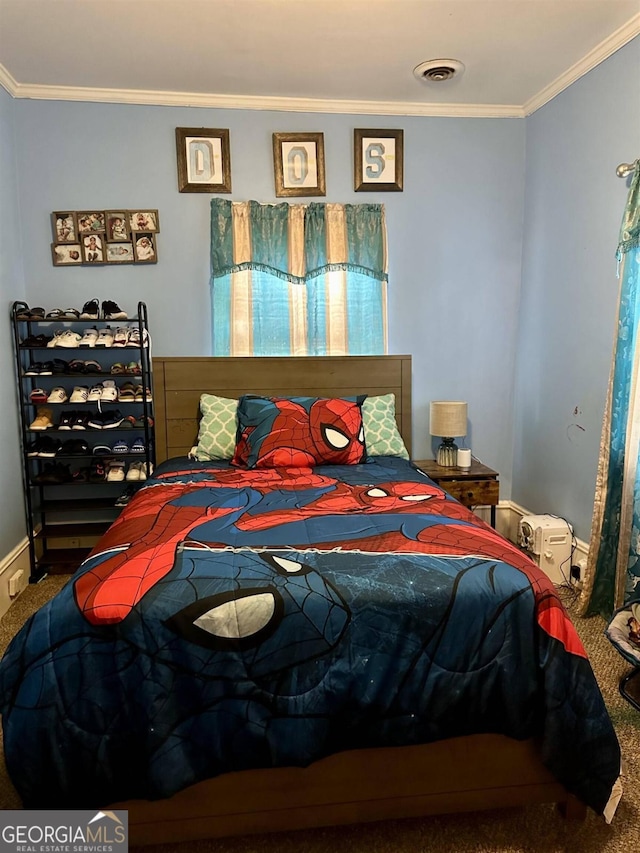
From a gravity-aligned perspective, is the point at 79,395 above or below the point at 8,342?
below

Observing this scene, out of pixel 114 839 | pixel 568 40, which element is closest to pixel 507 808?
pixel 114 839

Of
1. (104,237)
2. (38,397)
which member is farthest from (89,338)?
(104,237)

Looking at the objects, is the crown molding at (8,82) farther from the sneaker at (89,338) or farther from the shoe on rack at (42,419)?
the shoe on rack at (42,419)

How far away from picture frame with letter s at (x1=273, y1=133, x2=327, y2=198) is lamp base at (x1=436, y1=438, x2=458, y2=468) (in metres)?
1.71

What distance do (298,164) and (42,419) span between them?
210cm

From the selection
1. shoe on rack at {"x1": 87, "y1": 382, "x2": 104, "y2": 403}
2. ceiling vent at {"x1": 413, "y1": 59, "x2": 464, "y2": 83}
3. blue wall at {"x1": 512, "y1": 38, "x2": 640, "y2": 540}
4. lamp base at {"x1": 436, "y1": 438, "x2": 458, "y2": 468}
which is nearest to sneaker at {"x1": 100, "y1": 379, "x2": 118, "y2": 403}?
shoe on rack at {"x1": 87, "y1": 382, "x2": 104, "y2": 403}

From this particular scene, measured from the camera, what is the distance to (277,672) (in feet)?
A: 5.06

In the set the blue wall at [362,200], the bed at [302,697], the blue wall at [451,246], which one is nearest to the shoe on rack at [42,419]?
the blue wall at [451,246]

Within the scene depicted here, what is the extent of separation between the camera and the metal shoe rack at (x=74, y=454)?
129 inches

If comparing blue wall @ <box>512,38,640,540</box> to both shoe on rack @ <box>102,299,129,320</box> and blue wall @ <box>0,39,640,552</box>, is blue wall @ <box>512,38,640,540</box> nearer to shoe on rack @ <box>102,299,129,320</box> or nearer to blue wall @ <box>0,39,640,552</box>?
blue wall @ <box>0,39,640,552</box>

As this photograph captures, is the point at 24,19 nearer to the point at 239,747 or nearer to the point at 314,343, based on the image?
the point at 314,343

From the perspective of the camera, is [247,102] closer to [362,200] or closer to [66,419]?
[362,200]

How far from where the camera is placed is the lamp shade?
3.56 m

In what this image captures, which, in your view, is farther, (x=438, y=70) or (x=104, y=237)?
(x=104, y=237)
